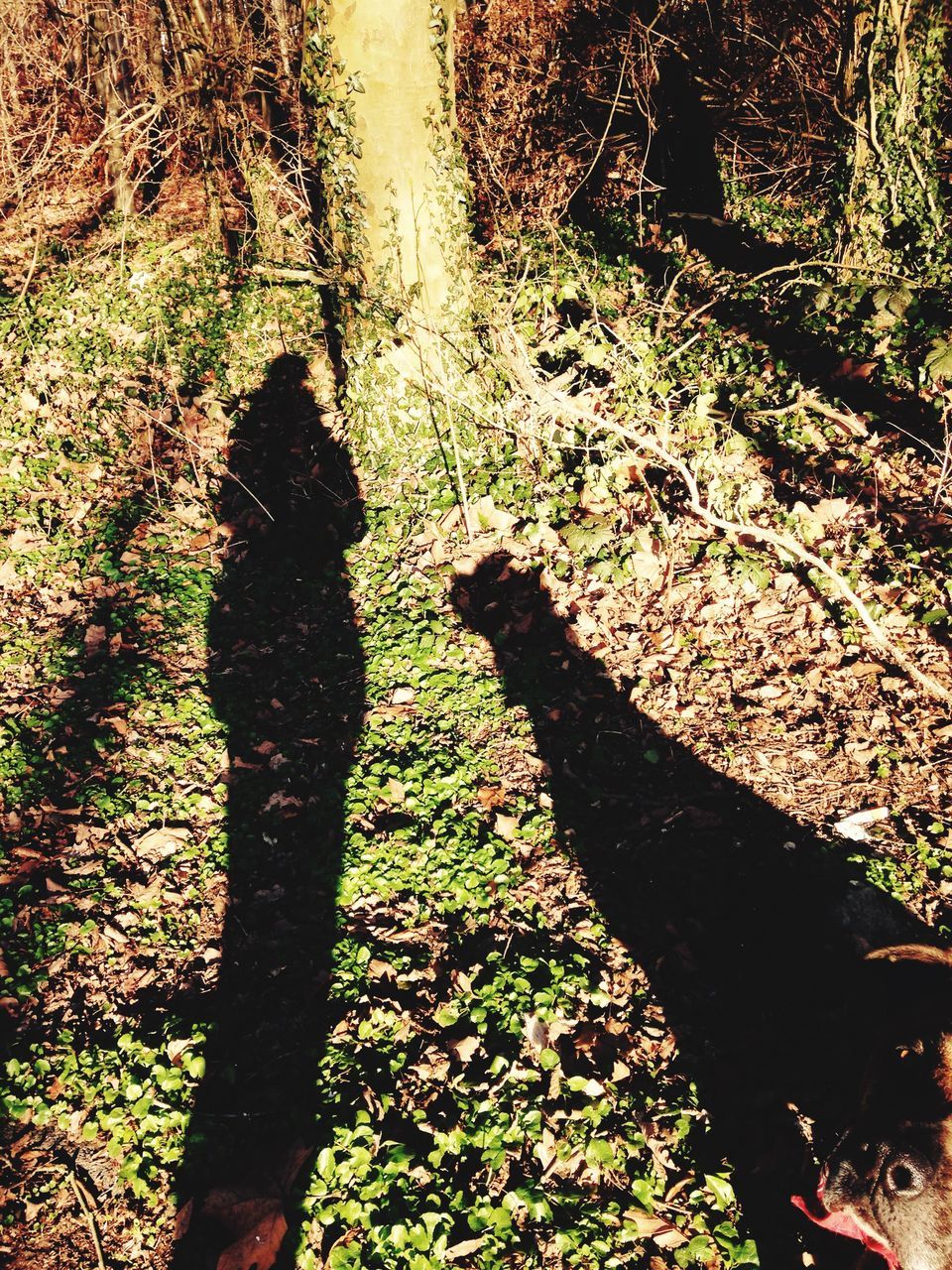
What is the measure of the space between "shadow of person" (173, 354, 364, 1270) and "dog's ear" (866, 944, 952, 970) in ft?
7.77

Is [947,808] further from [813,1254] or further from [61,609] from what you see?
[61,609]

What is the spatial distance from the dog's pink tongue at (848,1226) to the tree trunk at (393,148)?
19.3 ft

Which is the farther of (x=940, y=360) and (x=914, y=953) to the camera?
(x=940, y=360)

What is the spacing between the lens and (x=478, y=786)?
455 centimetres

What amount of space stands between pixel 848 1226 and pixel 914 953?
892 mm

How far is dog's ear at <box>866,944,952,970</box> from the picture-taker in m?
2.71

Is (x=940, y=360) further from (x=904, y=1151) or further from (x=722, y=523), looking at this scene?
(x=904, y=1151)

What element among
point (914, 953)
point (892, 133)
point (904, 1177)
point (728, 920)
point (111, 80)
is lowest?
point (728, 920)

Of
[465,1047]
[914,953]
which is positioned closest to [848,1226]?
[914,953]

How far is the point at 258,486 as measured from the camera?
686 cm

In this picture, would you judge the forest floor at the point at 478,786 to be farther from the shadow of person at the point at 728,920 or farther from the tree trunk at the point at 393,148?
the tree trunk at the point at 393,148

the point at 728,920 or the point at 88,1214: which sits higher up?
the point at 728,920

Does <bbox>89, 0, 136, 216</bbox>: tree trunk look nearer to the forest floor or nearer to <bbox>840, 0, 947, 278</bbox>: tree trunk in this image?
the forest floor

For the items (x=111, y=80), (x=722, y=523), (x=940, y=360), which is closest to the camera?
(x=722, y=523)
